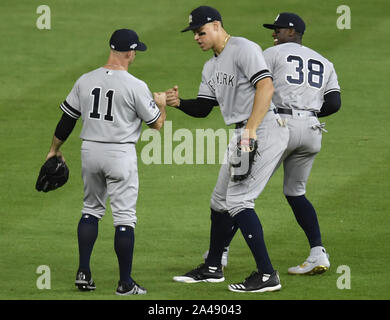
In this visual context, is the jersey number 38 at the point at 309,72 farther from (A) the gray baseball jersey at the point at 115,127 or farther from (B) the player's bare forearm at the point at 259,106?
(A) the gray baseball jersey at the point at 115,127

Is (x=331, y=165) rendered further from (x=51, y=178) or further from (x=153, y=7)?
(x=153, y=7)

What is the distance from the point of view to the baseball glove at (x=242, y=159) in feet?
23.5

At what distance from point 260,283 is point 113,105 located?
1564 millimetres

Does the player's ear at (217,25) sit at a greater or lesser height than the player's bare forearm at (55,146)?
greater

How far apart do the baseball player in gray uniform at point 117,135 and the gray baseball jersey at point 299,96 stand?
1.11 metres

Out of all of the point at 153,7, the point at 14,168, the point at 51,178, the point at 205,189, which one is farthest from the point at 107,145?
the point at 153,7

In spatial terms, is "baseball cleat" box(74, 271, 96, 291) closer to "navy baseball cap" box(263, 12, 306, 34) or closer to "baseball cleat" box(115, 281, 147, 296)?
"baseball cleat" box(115, 281, 147, 296)

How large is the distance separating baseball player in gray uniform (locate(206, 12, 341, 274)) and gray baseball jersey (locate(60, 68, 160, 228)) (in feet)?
3.52

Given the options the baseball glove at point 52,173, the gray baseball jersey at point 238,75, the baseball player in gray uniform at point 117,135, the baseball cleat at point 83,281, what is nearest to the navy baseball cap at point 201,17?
the gray baseball jersey at point 238,75

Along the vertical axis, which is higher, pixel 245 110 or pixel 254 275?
pixel 245 110

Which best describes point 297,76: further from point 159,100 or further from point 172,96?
point 159,100

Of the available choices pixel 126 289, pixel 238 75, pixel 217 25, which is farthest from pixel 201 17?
pixel 126 289

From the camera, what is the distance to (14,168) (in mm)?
10984

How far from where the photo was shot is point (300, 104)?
788 centimetres
